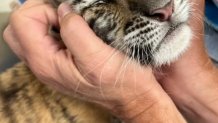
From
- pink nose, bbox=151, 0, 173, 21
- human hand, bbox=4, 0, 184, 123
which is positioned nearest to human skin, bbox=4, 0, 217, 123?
human hand, bbox=4, 0, 184, 123

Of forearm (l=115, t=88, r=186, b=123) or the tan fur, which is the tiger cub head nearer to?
forearm (l=115, t=88, r=186, b=123)

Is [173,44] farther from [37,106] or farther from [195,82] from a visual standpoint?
[37,106]

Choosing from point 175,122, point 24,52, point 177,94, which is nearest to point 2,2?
point 24,52

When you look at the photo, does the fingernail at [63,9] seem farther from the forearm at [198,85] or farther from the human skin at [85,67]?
the forearm at [198,85]

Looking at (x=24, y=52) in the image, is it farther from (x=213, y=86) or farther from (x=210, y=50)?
(x=210, y=50)

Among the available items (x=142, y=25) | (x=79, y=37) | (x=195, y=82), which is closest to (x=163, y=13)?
(x=142, y=25)

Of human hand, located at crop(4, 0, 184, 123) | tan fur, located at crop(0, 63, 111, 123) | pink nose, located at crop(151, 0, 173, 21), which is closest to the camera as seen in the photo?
pink nose, located at crop(151, 0, 173, 21)

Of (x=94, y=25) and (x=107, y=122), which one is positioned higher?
(x=94, y=25)
